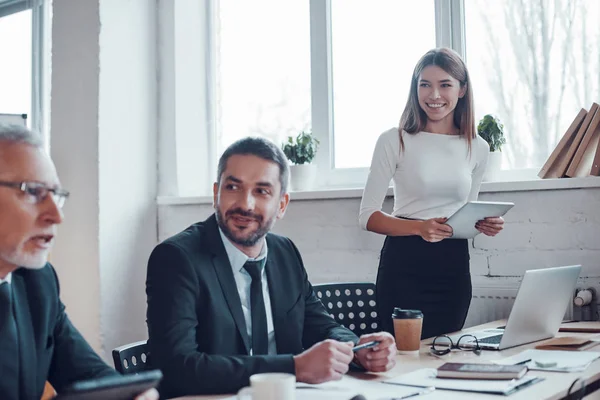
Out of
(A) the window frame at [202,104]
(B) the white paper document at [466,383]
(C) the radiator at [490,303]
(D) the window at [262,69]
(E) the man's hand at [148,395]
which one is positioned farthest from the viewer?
(D) the window at [262,69]

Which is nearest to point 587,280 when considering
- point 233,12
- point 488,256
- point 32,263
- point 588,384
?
point 488,256

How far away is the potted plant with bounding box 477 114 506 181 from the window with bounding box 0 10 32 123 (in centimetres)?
303

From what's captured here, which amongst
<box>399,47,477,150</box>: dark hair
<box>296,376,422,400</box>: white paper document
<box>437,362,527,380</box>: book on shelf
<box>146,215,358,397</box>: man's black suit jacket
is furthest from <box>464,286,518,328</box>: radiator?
<box>296,376,422,400</box>: white paper document

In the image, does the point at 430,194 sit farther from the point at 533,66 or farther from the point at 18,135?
the point at 18,135

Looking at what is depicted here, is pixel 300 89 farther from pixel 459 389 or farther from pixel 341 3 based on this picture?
pixel 459 389

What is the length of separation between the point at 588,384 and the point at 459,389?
31 centimetres

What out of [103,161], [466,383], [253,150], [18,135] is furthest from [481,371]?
[103,161]

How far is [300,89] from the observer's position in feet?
11.7

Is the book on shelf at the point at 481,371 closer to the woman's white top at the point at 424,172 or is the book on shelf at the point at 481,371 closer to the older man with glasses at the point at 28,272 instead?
the older man with glasses at the point at 28,272

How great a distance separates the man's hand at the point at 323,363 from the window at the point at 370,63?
2.01 metres

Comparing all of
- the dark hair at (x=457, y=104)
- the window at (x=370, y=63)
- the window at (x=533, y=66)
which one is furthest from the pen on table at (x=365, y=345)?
the window at (x=370, y=63)

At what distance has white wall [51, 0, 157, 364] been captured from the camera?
3453 mm

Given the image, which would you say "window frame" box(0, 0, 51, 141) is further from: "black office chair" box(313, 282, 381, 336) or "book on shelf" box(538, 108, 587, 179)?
"book on shelf" box(538, 108, 587, 179)

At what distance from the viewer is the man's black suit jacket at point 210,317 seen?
1.41 m
